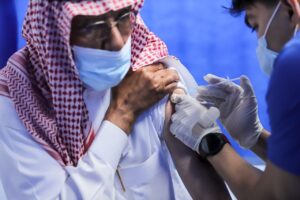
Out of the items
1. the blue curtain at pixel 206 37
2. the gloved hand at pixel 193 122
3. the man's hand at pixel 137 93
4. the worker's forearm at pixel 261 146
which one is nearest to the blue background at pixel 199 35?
the blue curtain at pixel 206 37

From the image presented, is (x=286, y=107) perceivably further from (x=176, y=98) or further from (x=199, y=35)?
(x=199, y=35)

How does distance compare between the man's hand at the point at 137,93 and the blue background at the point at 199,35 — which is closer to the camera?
the man's hand at the point at 137,93

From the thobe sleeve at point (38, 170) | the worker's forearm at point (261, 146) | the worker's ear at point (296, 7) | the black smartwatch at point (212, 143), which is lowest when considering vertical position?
the worker's forearm at point (261, 146)

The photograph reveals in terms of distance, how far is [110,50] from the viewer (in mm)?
1242

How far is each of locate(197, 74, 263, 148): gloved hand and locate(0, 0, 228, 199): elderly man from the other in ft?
0.57

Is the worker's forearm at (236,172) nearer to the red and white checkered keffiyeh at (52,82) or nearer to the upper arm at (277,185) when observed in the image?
the upper arm at (277,185)

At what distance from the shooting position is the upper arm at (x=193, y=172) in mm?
1406

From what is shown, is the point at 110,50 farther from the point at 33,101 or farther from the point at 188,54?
the point at 188,54

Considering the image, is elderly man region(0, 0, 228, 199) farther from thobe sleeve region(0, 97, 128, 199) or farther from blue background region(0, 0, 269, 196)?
blue background region(0, 0, 269, 196)

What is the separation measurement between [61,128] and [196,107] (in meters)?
0.47

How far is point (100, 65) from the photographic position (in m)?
1.24

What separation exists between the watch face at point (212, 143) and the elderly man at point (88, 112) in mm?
121

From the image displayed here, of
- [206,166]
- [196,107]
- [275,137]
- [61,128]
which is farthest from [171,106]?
[275,137]

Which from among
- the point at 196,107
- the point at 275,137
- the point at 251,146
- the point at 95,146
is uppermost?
the point at 275,137
